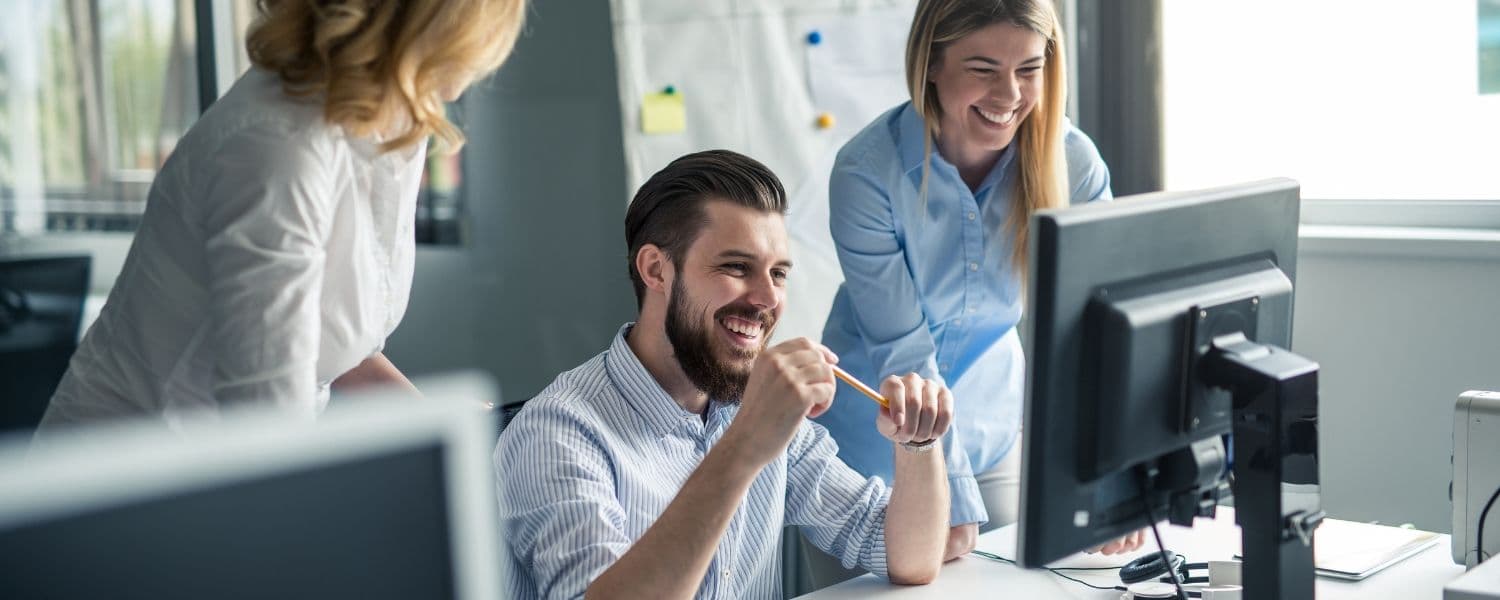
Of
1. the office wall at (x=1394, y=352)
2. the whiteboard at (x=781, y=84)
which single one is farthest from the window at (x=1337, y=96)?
the whiteboard at (x=781, y=84)

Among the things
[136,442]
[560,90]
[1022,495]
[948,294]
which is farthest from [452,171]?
[136,442]

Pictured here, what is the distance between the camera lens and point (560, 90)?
3018 mm

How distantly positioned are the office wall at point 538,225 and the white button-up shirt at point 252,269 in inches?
62.1

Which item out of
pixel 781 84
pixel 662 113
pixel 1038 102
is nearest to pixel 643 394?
pixel 1038 102

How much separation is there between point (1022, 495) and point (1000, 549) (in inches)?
25.0

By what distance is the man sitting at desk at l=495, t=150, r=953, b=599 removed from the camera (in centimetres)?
140

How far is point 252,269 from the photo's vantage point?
1.11 meters

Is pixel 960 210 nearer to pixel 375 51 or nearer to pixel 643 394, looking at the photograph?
pixel 643 394

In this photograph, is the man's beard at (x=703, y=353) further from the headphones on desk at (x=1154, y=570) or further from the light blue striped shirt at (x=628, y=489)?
the headphones on desk at (x=1154, y=570)

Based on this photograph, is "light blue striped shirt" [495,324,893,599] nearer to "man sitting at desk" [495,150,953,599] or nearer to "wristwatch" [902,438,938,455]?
"man sitting at desk" [495,150,953,599]

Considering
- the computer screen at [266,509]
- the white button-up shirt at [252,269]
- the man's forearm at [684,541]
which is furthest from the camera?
the man's forearm at [684,541]

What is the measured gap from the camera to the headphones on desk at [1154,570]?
5.21ft

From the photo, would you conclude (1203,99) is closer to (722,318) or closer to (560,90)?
(560,90)

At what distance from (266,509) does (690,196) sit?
1318 mm
